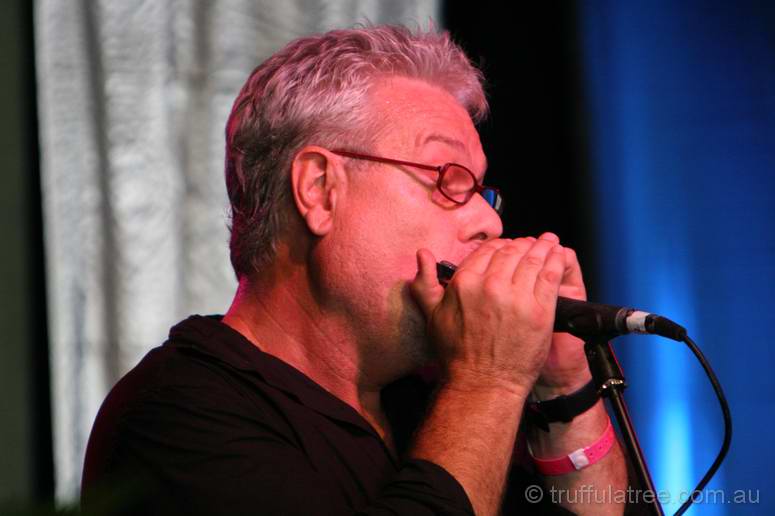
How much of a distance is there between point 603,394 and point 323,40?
0.88 metres

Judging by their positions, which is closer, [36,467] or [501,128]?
[36,467]

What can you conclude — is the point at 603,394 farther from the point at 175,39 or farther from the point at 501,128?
the point at 175,39

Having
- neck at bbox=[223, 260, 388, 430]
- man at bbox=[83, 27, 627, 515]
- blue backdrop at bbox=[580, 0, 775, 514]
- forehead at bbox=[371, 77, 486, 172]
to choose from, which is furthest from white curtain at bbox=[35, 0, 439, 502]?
blue backdrop at bbox=[580, 0, 775, 514]

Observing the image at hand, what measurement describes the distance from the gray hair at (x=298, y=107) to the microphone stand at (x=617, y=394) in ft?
1.88

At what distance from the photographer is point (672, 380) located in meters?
2.75

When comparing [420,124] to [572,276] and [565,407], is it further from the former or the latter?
[565,407]

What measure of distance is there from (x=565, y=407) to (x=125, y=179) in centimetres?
136

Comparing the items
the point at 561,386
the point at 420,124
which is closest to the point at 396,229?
the point at 420,124

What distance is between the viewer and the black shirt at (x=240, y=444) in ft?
4.44

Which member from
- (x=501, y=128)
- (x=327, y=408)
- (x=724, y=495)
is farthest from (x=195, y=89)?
(x=724, y=495)

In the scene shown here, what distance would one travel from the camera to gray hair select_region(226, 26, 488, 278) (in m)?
1.80

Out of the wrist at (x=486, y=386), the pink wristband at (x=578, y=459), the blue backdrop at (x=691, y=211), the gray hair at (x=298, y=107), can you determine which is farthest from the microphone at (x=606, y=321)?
the blue backdrop at (x=691, y=211)

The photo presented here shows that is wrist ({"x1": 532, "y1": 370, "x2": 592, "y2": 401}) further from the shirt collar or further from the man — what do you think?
the shirt collar

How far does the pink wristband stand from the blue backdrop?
3.12ft
